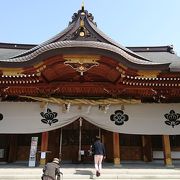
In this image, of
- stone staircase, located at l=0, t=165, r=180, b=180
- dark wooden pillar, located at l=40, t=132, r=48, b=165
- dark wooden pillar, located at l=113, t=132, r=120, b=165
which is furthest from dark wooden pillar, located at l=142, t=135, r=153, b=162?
dark wooden pillar, located at l=40, t=132, r=48, b=165

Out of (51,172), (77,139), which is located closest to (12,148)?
(77,139)

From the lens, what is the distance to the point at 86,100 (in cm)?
912

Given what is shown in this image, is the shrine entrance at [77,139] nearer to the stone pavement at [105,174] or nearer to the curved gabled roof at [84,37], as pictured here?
the stone pavement at [105,174]

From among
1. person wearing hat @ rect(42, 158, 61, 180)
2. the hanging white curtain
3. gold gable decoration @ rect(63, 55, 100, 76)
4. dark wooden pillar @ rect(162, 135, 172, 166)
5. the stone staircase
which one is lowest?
the stone staircase

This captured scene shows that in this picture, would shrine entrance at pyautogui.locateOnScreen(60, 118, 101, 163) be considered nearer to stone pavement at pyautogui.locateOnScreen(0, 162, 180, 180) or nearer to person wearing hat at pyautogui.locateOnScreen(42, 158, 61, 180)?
stone pavement at pyautogui.locateOnScreen(0, 162, 180, 180)

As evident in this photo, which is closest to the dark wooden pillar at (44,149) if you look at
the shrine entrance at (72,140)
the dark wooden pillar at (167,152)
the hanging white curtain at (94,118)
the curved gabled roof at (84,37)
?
the hanging white curtain at (94,118)

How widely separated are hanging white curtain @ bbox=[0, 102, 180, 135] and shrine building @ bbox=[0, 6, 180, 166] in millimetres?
35

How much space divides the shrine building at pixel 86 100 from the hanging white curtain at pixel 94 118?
35mm

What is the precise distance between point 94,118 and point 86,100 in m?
0.74

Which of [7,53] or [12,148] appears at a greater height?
[7,53]

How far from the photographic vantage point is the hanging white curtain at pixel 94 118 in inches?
356

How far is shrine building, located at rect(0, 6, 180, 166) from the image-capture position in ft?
25.8

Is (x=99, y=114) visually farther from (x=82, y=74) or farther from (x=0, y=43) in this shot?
(x=0, y=43)

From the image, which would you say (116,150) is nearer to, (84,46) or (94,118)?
(94,118)
